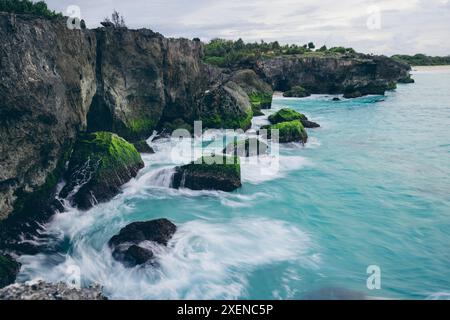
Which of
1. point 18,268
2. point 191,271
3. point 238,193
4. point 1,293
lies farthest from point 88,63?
point 1,293

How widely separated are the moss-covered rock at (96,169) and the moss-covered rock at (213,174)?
2.52m

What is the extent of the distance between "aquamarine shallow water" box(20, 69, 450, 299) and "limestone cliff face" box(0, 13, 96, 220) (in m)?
1.82

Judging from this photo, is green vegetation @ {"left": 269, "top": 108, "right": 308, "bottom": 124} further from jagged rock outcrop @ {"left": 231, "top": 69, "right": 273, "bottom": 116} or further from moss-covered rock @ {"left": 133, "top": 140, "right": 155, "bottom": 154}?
moss-covered rock @ {"left": 133, "top": 140, "right": 155, "bottom": 154}

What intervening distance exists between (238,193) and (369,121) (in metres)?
21.2

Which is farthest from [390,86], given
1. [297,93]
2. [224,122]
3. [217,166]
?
[217,166]

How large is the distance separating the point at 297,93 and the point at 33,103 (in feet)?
147

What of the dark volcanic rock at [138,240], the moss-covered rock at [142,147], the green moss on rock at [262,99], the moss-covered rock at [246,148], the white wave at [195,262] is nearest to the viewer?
the white wave at [195,262]

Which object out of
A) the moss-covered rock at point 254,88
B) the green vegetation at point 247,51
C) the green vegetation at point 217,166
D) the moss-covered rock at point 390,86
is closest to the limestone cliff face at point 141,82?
the green vegetation at point 217,166

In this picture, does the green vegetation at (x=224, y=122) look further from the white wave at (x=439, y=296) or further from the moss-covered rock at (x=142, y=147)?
the white wave at (x=439, y=296)

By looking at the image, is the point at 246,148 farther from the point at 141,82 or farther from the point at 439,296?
the point at 439,296

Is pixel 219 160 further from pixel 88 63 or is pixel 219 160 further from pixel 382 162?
pixel 382 162

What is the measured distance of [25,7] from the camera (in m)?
15.9

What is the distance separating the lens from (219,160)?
15594 millimetres

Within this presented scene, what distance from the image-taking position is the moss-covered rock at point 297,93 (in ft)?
176
